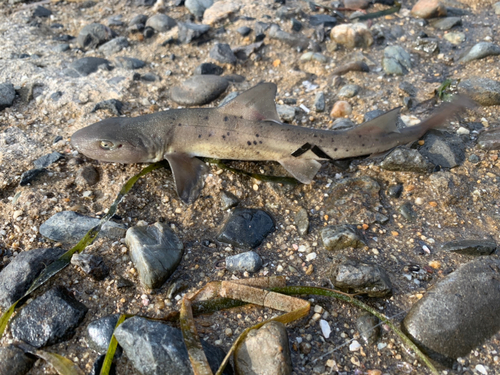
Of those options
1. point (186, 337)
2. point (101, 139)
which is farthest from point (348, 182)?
point (101, 139)

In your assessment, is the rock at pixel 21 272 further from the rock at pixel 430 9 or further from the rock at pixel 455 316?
the rock at pixel 430 9

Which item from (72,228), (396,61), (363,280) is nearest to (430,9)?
(396,61)

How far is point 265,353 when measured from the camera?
2943 mm

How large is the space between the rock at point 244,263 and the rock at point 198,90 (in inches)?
110

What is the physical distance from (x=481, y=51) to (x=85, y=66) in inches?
247

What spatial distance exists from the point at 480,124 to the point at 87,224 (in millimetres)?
5109

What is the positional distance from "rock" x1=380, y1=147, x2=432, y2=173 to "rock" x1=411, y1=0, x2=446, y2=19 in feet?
12.5

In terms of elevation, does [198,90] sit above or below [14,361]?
above

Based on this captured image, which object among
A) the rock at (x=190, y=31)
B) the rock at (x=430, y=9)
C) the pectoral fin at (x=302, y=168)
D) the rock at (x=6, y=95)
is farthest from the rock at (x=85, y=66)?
the rock at (x=430, y=9)

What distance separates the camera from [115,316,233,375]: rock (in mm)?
2877

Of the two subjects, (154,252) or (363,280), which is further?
(154,252)

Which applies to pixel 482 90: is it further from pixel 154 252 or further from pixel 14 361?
pixel 14 361

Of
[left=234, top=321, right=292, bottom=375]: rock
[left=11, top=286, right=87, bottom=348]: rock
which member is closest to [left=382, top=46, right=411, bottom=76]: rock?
[left=234, top=321, right=292, bottom=375]: rock

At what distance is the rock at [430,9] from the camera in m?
→ 7.00
